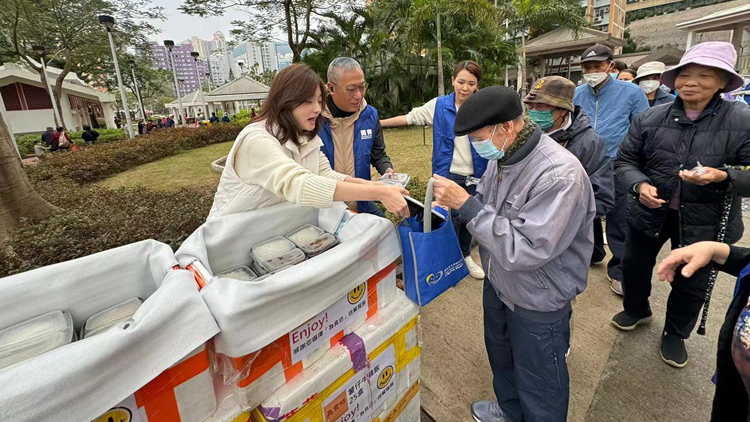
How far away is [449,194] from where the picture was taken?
150cm

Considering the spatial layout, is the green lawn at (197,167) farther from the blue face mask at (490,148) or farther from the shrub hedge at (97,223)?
the blue face mask at (490,148)

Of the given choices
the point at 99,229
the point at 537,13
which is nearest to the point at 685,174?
the point at 99,229

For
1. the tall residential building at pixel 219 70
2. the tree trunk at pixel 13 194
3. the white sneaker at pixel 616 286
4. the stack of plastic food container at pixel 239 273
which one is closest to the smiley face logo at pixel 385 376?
the stack of plastic food container at pixel 239 273

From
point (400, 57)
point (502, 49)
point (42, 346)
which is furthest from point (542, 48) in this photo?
point (42, 346)

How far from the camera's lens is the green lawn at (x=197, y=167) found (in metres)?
7.98

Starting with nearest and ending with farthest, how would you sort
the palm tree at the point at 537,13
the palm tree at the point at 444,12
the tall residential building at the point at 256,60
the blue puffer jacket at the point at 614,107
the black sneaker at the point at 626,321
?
1. the black sneaker at the point at 626,321
2. the blue puffer jacket at the point at 614,107
3. the palm tree at the point at 444,12
4. the palm tree at the point at 537,13
5. the tall residential building at the point at 256,60

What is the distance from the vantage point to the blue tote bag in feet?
4.79

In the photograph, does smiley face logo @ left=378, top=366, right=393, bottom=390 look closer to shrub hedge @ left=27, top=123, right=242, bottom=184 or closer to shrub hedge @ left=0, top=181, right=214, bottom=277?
shrub hedge @ left=0, top=181, right=214, bottom=277

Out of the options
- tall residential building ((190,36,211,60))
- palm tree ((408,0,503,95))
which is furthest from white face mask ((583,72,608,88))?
tall residential building ((190,36,211,60))

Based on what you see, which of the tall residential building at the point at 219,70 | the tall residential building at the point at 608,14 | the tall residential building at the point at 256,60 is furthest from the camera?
the tall residential building at the point at 219,70

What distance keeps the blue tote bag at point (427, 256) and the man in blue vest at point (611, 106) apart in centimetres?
246

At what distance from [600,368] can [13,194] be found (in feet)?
19.2

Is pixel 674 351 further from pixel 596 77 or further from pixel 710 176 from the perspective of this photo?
pixel 596 77

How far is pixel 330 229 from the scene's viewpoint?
5.95 ft
